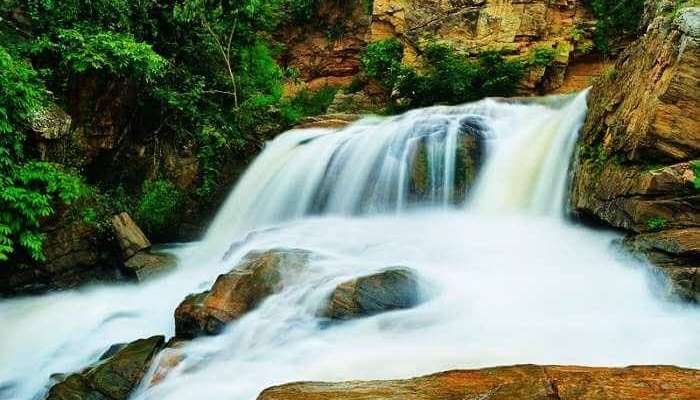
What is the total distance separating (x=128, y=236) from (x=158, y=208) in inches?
50.5

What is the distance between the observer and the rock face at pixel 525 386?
2531mm

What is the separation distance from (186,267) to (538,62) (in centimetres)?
960

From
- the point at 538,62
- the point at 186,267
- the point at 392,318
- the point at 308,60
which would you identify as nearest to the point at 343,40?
the point at 308,60

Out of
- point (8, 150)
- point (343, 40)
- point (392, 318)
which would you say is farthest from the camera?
point (343, 40)

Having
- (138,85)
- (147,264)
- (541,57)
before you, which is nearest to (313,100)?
(541,57)

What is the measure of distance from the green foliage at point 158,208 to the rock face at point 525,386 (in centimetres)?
684

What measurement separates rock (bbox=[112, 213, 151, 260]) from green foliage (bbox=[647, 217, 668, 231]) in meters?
6.76

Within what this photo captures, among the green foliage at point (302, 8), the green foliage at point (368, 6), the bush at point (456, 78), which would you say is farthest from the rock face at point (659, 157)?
the green foliage at point (302, 8)

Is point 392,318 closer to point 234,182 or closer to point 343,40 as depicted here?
point 234,182

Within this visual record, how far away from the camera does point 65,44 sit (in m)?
7.72

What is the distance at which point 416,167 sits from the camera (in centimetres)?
841

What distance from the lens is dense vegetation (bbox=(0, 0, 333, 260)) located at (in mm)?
6695

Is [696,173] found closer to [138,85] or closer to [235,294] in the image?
[235,294]

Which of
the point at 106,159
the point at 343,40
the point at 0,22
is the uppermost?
the point at 343,40
